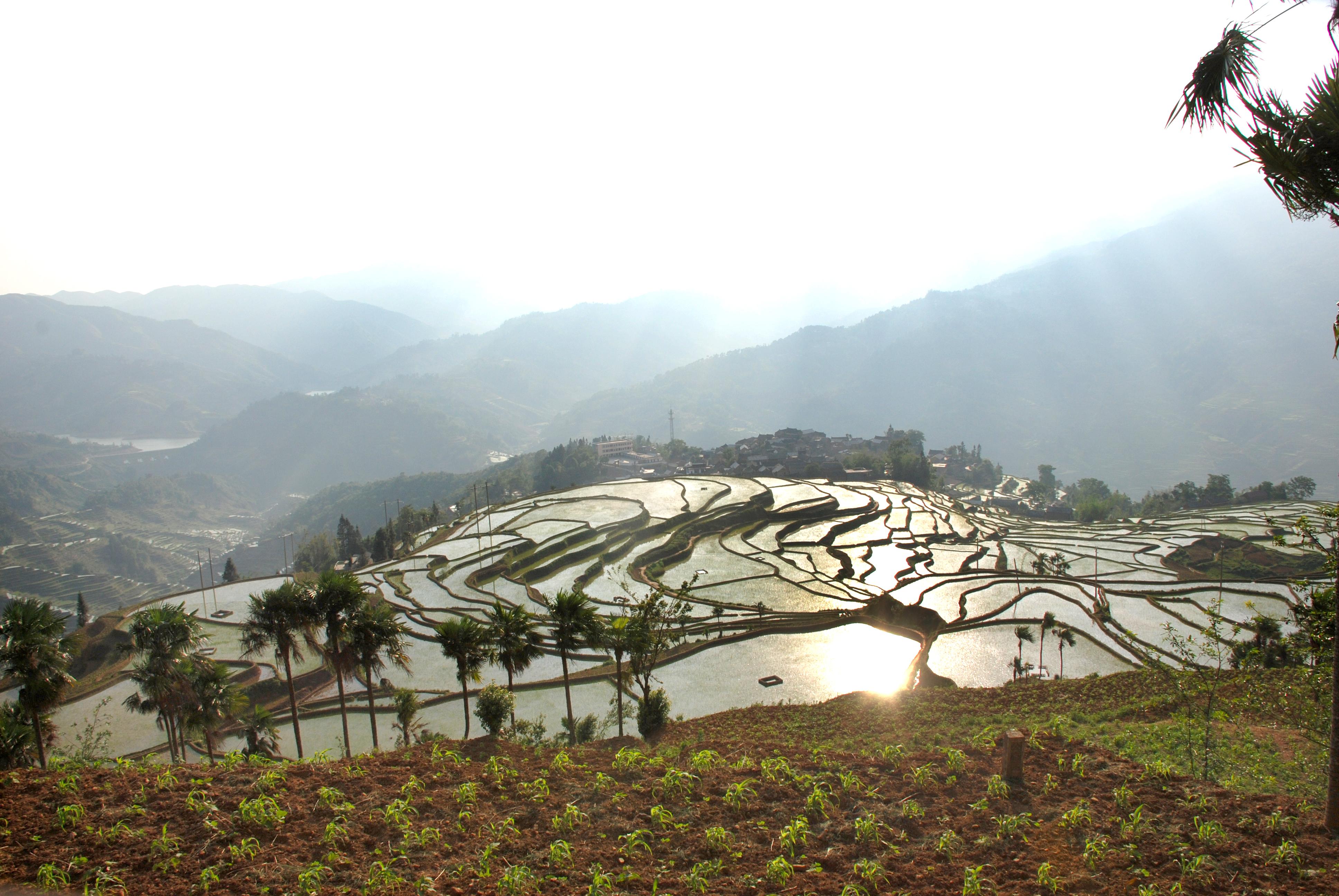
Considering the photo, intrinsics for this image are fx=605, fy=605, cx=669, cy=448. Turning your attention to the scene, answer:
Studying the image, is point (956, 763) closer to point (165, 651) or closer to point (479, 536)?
point (165, 651)

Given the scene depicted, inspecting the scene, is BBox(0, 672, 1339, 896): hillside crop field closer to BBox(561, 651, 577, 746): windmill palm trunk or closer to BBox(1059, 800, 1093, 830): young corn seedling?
BBox(1059, 800, 1093, 830): young corn seedling

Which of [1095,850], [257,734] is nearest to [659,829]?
[1095,850]

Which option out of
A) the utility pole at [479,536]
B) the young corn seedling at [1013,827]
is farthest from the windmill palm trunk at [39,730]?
the utility pole at [479,536]

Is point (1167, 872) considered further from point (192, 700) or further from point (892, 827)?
point (192, 700)

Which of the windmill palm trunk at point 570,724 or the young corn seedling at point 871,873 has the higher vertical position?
the young corn seedling at point 871,873

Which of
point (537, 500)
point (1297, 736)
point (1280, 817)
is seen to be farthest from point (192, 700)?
point (537, 500)

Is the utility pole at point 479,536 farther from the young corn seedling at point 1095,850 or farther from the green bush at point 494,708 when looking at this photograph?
the young corn seedling at point 1095,850
